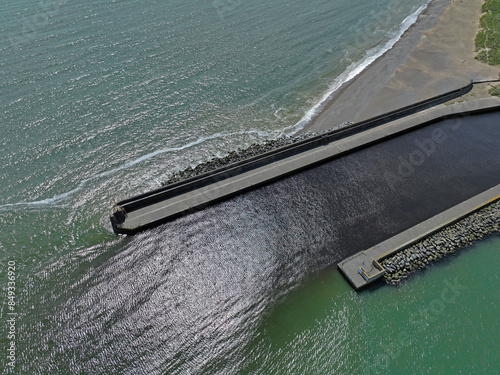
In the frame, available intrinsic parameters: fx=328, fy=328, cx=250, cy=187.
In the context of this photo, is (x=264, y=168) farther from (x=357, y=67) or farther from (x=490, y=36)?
(x=490, y=36)

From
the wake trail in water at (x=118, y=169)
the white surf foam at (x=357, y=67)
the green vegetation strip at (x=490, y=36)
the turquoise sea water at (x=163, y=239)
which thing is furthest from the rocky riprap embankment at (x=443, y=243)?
the green vegetation strip at (x=490, y=36)

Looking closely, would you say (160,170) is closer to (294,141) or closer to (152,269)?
(152,269)

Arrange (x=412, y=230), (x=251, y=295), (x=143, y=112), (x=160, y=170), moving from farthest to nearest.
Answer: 1. (x=143, y=112)
2. (x=160, y=170)
3. (x=412, y=230)
4. (x=251, y=295)

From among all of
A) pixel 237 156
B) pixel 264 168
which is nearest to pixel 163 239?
pixel 264 168

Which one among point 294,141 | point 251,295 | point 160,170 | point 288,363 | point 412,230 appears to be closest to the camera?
point 288,363

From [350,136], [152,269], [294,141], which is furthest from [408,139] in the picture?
[152,269]

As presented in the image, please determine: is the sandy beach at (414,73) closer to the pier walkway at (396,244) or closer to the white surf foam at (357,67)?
the white surf foam at (357,67)

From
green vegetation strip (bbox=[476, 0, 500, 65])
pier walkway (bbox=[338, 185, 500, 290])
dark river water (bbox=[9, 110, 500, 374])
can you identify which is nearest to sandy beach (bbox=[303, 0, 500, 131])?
green vegetation strip (bbox=[476, 0, 500, 65])
